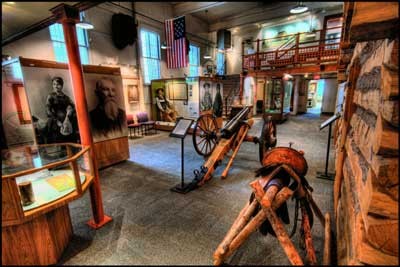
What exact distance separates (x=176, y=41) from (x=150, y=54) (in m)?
2.85

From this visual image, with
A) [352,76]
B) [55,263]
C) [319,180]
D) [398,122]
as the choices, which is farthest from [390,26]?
[319,180]

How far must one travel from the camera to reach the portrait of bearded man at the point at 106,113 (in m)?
4.14

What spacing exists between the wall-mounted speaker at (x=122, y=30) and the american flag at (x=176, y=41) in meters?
1.84

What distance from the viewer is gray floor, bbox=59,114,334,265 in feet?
6.25

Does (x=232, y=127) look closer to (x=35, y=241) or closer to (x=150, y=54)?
(x=35, y=241)

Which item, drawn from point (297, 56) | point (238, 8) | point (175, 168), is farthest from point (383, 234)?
point (238, 8)

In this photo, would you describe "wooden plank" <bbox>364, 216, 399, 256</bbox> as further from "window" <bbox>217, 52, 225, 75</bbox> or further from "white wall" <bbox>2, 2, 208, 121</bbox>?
"window" <bbox>217, 52, 225, 75</bbox>

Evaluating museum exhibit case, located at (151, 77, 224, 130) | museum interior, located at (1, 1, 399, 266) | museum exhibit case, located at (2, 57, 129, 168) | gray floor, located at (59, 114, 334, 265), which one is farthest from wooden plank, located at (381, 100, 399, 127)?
museum exhibit case, located at (151, 77, 224, 130)

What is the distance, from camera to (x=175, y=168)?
4.30 m

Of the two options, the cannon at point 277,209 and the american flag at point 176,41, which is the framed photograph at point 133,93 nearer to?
the american flag at point 176,41

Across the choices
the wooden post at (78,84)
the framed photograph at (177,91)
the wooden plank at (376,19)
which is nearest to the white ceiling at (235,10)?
the framed photograph at (177,91)

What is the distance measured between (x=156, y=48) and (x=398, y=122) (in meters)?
10.7

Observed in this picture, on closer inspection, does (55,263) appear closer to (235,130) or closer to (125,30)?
(235,130)

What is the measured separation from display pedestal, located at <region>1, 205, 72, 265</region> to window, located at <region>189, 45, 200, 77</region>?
1175 cm
